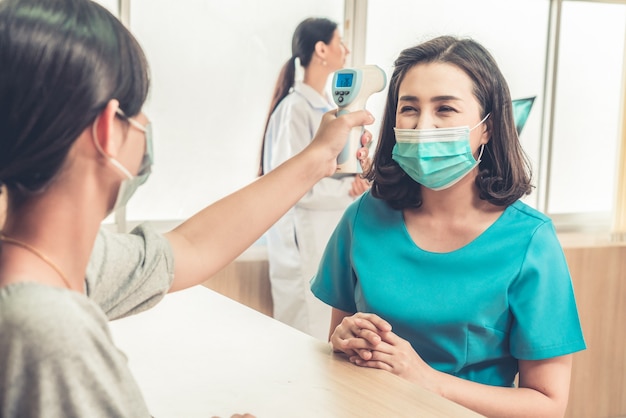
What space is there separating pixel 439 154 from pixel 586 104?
9.01 ft

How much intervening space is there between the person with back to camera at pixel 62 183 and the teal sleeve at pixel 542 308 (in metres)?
0.91

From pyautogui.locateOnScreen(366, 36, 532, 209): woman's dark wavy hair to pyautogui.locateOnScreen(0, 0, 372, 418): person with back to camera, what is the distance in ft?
2.99

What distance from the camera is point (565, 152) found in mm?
4062

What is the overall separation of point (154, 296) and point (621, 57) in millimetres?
3667

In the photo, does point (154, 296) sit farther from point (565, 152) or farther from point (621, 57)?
point (621, 57)

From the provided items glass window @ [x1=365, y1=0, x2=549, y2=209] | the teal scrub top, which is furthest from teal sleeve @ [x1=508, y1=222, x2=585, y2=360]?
glass window @ [x1=365, y1=0, x2=549, y2=209]

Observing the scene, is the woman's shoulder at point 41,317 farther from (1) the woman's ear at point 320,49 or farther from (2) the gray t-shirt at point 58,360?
(1) the woman's ear at point 320,49

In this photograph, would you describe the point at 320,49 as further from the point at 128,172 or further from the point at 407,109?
the point at 128,172

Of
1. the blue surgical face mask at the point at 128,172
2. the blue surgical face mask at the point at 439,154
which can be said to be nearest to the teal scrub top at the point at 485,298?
the blue surgical face mask at the point at 439,154

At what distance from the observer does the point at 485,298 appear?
5.13 feet

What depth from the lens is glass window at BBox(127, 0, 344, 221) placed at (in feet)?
10.2

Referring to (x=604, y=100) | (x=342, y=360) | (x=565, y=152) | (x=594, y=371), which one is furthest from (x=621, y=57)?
(x=342, y=360)

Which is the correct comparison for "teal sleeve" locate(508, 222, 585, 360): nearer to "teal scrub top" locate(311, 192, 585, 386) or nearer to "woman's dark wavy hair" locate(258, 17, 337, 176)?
"teal scrub top" locate(311, 192, 585, 386)

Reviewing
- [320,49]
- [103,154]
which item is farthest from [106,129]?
[320,49]
